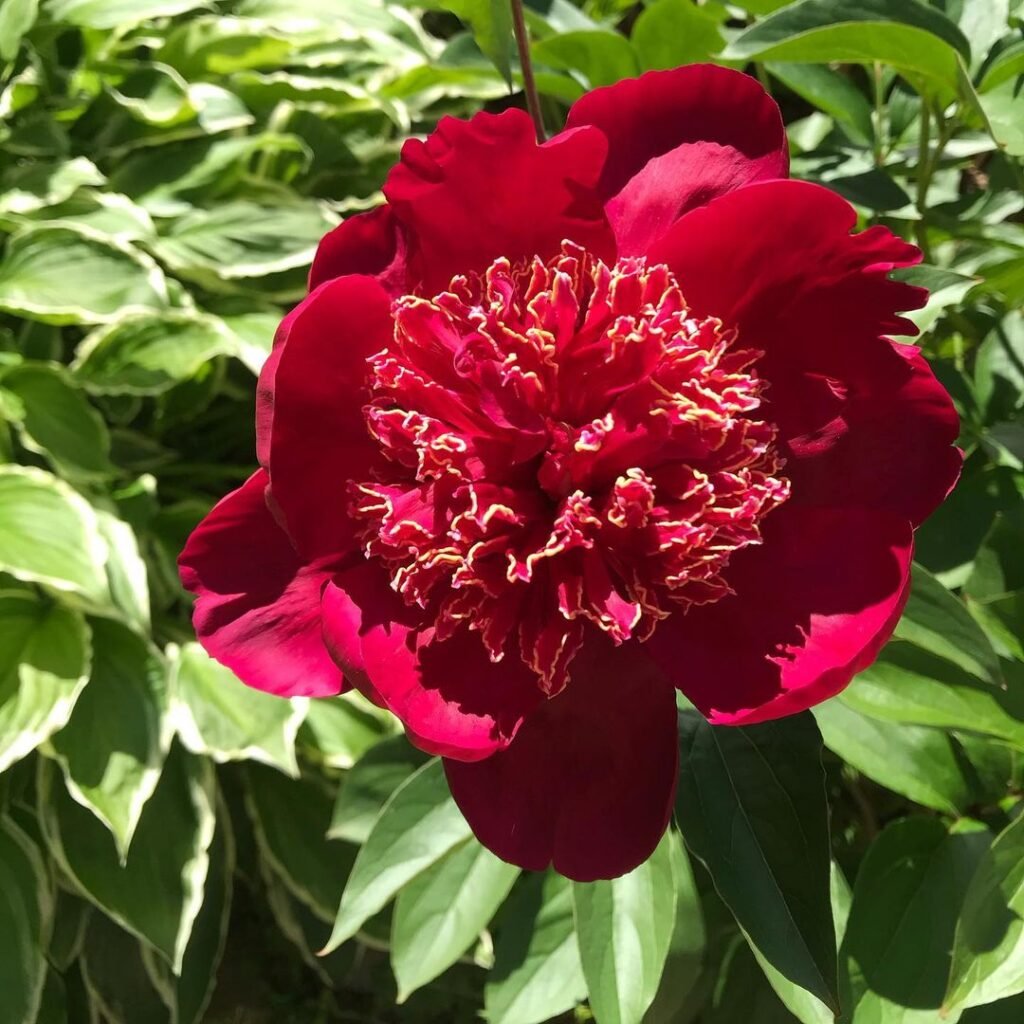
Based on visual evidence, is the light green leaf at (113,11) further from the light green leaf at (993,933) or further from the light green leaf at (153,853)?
the light green leaf at (993,933)

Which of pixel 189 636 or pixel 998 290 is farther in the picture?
pixel 189 636

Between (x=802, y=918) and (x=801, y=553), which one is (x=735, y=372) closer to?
(x=801, y=553)

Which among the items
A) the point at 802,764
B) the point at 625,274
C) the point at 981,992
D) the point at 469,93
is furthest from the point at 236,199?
the point at 981,992

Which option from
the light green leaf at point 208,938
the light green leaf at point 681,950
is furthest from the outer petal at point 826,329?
the light green leaf at point 208,938

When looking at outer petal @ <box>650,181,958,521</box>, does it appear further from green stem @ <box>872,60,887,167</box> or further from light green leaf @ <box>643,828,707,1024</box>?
green stem @ <box>872,60,887,167</box>

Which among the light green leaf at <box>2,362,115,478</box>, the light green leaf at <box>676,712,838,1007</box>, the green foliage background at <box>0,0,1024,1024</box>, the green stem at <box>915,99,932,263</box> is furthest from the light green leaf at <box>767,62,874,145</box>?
the light green leaf at <box>2,362,115,478</box>

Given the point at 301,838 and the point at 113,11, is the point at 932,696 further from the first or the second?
the point at 113,11
